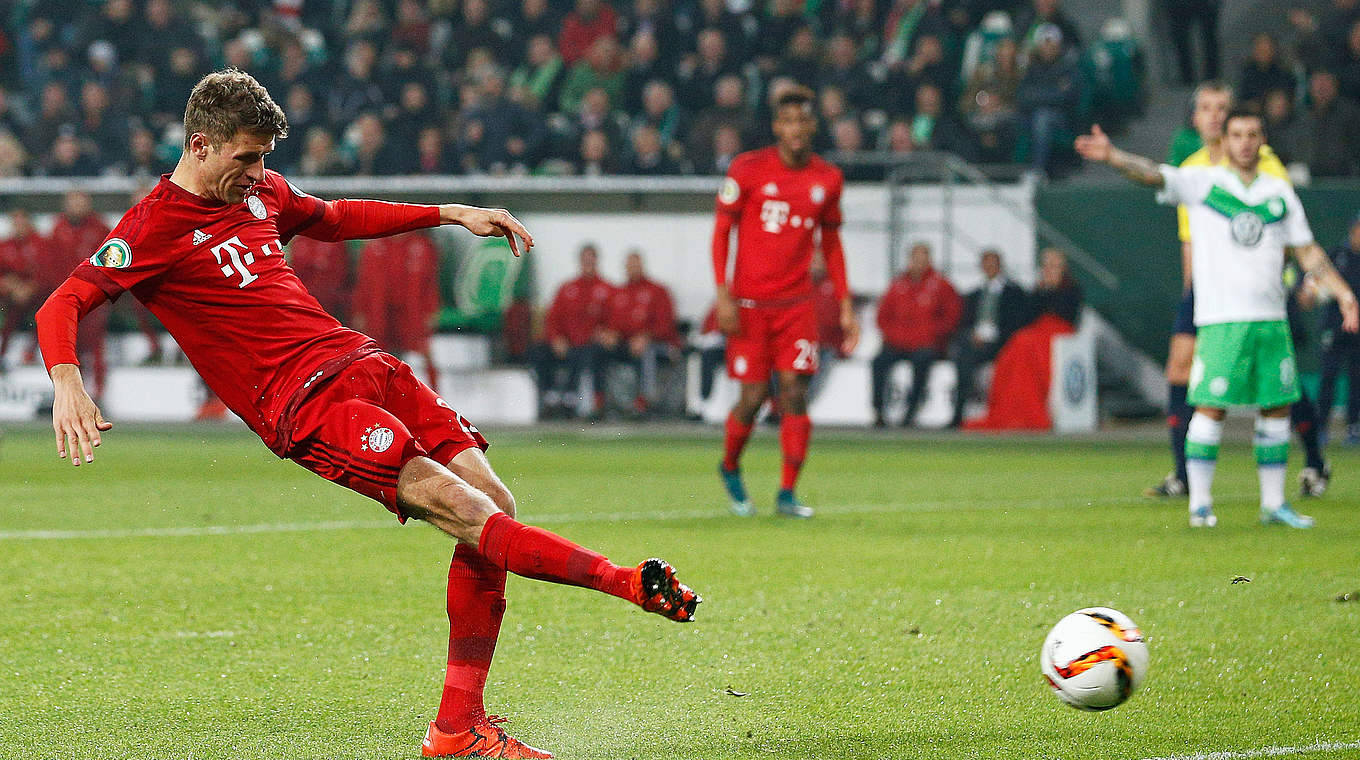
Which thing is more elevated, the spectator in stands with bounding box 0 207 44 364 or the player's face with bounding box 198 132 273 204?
the player's face with bounding box 198 132 273 204

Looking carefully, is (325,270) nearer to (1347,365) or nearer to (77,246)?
(77,246)

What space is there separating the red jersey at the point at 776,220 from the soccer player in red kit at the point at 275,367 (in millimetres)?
5175

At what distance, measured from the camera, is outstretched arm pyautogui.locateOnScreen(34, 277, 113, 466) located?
150 inches

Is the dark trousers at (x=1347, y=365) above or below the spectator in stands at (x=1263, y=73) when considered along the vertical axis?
below

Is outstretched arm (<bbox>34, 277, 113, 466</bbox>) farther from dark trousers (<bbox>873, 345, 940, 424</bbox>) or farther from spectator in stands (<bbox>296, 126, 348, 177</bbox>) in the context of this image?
spectator in stands (<bbox>296, 126, 348, 177</bbox>)

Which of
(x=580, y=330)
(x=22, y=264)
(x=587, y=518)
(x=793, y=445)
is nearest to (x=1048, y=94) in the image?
(x=580, y=330)

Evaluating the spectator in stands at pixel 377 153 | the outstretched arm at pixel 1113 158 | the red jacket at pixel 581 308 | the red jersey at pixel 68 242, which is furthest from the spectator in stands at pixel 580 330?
the outstretched arm at pixel 1113 158

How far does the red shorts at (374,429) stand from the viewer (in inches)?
156

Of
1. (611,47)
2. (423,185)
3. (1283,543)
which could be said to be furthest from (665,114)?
(1283,543)

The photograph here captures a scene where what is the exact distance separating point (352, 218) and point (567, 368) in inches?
551

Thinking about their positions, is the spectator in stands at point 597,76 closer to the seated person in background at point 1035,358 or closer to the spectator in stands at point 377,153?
the spectator in stands at point 377,153

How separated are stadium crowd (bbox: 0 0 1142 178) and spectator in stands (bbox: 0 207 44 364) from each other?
1777mm

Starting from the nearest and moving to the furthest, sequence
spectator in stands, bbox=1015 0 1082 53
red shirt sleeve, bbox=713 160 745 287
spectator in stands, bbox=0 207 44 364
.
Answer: red shirt sleeve, bbox=713 160 745 287
spectator in stands, bbox=1015 0 1082 53
spectator in stands, bbox=0 207 44 364

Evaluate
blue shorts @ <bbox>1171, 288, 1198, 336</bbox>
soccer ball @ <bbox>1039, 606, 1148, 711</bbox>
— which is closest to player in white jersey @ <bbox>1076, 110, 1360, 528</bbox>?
blue shorts @ <bbox>1171, 288, 1198, 336</bbox>
